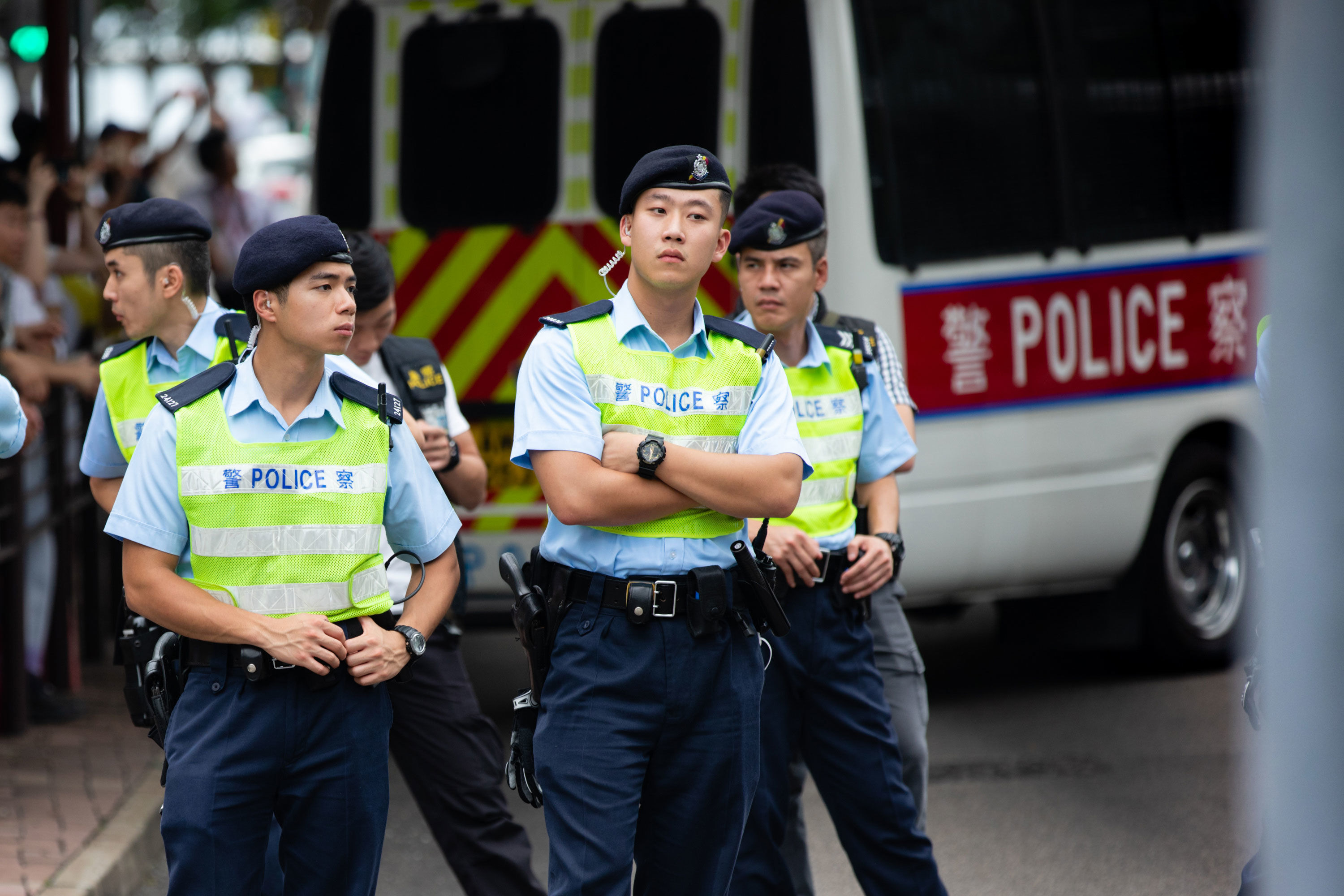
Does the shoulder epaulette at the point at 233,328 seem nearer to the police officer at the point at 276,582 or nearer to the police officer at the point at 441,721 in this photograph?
the police officer at the point at 441,721

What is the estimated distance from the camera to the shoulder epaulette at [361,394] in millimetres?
3207

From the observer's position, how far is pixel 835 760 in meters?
3.88

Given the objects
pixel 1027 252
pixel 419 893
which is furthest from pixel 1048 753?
pixel 419 893

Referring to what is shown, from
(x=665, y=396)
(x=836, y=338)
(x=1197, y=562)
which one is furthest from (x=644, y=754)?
(x=1197, y=562)

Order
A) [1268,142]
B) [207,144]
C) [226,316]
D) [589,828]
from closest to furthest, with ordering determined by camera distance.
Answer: [1268,142] < [589,828] < [226,316] < [207,144]

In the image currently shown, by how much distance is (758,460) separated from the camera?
3.22 meters

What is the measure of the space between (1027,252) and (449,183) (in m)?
2.29

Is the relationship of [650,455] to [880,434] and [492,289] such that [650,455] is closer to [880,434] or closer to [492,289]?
[880,434]

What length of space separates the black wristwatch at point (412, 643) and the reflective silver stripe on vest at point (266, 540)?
0.71 ft

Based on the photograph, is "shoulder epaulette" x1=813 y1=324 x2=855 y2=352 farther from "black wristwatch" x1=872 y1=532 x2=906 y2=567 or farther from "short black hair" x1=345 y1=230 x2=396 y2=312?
"short black hair" x1=345 y1=230 x2=396 y2=312

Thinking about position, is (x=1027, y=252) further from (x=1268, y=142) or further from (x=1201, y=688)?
(x=1268, y=142)

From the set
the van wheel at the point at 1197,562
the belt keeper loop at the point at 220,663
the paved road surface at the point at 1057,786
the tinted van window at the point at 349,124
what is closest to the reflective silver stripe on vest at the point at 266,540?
the belt keeper loop at the point at 220,663

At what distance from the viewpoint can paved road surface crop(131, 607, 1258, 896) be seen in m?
5.04

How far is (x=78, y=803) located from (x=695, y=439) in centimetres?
316
